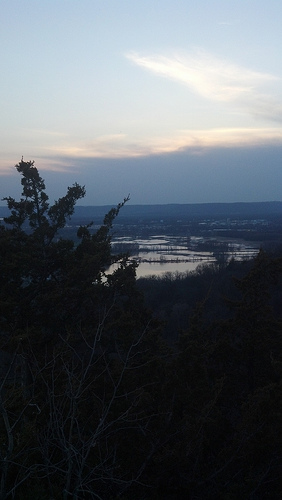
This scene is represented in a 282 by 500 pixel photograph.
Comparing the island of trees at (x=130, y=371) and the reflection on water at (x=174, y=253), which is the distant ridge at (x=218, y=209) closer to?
the reflection on water at (x=174, y=253)

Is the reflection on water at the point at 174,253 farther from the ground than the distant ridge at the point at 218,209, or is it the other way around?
the distant ridge at the point at 218,209

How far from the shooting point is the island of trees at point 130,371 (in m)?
6.70

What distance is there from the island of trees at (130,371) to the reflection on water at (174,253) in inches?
744

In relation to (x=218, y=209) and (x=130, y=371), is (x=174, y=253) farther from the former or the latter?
(x=218, y=209)

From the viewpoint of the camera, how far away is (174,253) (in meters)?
41.6

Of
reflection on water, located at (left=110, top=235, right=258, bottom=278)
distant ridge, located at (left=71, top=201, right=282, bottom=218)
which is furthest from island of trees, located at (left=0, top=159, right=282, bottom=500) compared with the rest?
distant ridge, located at (left=71, top=201, right=282, bottom=218)

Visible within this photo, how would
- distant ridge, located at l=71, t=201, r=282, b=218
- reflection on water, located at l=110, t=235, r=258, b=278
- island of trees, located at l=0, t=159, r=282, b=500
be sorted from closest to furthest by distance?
1. island of trees, located at l=0, t=159, r=282, b=500
2. reflection on water, located at l=110, t=235, r=258, b=278
3. distant ridge, located at l=71, t=201, r=282, b=218

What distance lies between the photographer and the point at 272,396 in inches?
304

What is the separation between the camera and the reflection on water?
109 ft

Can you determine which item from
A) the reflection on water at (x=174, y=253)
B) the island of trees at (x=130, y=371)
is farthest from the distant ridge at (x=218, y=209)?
the island of trees at (x=130, y=371)

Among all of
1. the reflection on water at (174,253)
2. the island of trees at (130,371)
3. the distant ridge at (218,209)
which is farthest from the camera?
the distant ridge at (218,209)

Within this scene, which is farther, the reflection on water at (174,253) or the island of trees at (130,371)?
the reflection on water at (174,253)

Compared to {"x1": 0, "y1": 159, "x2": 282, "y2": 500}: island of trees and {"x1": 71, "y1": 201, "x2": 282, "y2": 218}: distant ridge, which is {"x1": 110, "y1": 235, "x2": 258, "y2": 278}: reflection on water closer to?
{"x1": 0, "y1": 159, "x2": 282, "y2": 500}: island of trees

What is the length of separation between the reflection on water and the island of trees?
18886 millimetres
